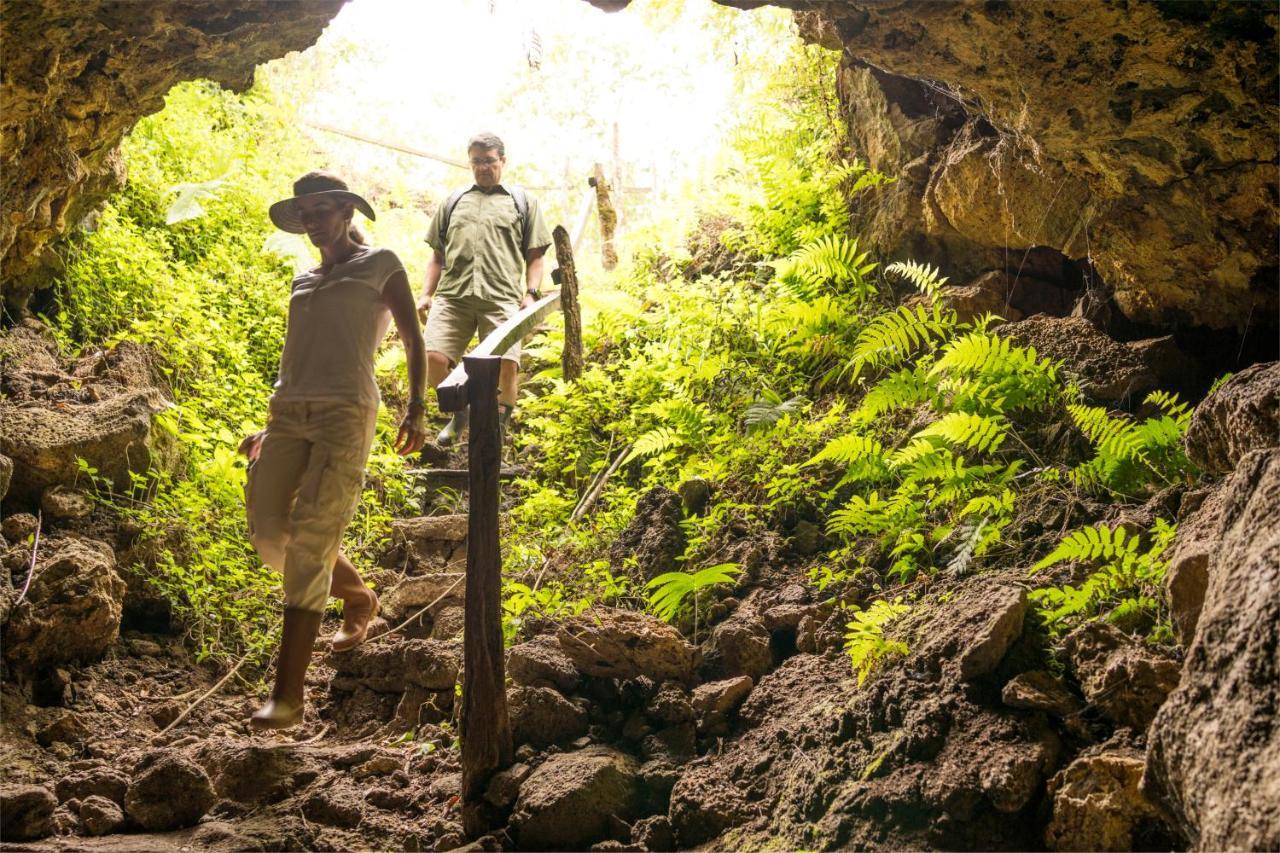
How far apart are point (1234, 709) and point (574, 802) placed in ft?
7.65

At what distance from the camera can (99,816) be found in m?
3.69

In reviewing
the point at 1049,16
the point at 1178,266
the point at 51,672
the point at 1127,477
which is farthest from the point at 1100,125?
the point at 51,672

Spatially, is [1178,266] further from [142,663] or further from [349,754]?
[142,663]

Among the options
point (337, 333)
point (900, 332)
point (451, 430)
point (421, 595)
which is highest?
point (900, 332)

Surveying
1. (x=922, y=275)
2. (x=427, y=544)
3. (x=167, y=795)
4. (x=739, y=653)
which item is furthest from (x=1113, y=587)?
(x=427, y=544)

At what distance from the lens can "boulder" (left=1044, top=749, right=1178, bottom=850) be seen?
2619 mm

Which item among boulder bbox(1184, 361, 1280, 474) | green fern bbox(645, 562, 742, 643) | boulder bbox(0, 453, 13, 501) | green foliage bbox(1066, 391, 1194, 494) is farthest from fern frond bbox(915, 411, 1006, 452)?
boulder bbox(0, 453, 13, 501)

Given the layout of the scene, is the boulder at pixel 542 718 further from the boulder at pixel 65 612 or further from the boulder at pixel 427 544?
the boulder at pixel 427 544

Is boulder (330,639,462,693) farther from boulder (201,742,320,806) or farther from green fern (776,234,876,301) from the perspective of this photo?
green fern (776,234,876,301)

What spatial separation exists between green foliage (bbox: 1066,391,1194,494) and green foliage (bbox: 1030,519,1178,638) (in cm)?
56

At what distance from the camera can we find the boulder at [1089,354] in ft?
16.1

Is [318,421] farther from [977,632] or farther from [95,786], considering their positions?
[977,632]

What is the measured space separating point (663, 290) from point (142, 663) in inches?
223

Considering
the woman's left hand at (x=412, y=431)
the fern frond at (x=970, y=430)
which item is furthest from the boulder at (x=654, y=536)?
the woman's left hand at (x=412, y=431)
